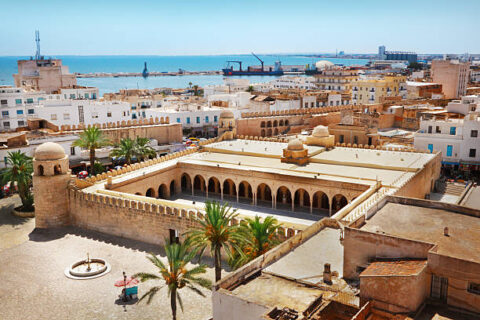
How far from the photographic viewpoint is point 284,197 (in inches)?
1357

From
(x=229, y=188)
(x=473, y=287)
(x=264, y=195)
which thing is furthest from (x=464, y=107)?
(x=473, y=287)

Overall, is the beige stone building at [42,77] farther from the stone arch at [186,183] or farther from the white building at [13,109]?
the stone arch at [186,183]

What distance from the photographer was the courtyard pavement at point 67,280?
20.1 meters

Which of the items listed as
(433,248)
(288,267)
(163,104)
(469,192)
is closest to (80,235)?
(288,267)

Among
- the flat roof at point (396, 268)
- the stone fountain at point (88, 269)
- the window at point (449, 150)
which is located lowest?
the stone fountain at point (88, 269)

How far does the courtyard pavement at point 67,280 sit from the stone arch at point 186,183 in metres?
10.5

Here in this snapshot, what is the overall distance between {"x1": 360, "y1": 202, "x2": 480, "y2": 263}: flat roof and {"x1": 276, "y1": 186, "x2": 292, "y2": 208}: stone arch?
16.0 m

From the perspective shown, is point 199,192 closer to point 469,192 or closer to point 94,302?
point 94,302

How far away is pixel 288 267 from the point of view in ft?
52.5

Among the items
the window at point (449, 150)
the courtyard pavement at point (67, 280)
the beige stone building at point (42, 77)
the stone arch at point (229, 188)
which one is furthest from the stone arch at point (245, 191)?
the beige stone building at point (42, 77)

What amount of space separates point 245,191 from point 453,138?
65.4 ft

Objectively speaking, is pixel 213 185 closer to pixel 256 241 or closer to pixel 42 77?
pixel 256 241

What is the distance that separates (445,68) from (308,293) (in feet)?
252

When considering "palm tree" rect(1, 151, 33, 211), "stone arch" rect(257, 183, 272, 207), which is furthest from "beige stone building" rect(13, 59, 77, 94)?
"stone arch" rect(257, 183, 272, 207)
